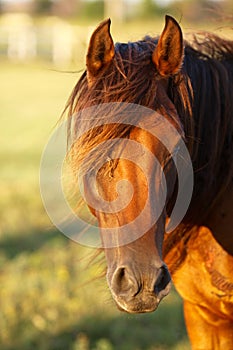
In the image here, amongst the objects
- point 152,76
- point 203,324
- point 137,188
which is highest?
point 152,76

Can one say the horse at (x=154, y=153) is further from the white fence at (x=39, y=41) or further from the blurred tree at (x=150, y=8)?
the blurred tree at (x=150, y=8)

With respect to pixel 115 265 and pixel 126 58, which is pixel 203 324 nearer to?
pixel 115 265

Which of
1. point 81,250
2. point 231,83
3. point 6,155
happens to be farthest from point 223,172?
point 6,155

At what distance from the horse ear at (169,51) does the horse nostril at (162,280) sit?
0.71 m

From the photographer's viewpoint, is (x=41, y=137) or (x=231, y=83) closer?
(x=231, y=83)

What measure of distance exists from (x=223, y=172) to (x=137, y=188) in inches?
24.9

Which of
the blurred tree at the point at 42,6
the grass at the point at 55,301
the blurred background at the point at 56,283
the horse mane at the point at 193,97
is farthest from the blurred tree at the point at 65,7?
the horse mane at the point at 193,97

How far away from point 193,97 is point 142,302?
0.83 metres

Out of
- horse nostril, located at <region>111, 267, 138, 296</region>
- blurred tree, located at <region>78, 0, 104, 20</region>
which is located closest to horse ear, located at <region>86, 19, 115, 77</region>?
horse nostril, located at <region>111, 267, 138, 296</region>

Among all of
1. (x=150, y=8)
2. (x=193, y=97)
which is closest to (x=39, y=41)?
(x=150, y=8)

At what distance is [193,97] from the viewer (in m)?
2.74

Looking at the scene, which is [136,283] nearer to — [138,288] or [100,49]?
[138,288]

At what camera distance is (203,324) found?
11.2 ft

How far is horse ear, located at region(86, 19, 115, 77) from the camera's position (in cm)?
248
